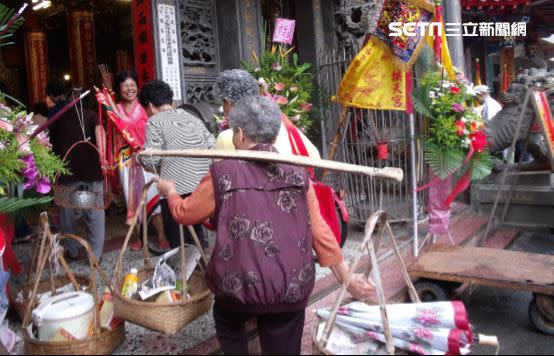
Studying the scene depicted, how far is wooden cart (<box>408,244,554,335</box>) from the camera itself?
11.8 ft

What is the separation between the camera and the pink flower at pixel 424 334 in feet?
7.66

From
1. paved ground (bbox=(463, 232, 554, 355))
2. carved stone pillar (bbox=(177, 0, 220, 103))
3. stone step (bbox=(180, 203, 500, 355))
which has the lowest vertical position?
paved ground (bbox=(463, 232, 554, 355))

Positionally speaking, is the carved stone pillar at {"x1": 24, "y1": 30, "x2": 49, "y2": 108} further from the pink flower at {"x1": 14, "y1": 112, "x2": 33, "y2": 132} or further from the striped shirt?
the pink flower at {"x1": 14, "y1": 112, "x2": 33, "y2": 132}

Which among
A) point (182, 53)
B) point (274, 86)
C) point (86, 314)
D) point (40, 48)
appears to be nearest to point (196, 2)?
point (182, 53)

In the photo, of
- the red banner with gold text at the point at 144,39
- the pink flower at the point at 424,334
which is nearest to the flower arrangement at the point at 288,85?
the red banner with gold text at the point at 144,39

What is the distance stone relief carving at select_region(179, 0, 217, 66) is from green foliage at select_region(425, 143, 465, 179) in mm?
3145

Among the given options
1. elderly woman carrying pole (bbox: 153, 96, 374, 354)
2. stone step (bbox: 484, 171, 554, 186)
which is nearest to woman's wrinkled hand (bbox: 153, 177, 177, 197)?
elderly woman carrying pole (bbox: 153, 96, 374, 354)

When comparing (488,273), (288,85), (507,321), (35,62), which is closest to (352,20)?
(288,85)

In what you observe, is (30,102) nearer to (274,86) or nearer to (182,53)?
(182,53)

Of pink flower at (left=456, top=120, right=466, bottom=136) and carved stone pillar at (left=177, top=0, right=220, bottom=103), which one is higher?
carved stone pillar at (left=177, top=0, right=220, bottom=103)

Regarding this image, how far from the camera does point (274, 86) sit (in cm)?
559

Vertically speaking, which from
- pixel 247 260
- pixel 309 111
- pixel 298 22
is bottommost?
pixel 247 260

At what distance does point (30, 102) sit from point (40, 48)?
1207 mm

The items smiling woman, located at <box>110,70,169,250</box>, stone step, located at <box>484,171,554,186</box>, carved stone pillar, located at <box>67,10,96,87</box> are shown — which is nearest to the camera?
smiling woman, located at <box>110,70,169,250</box>
